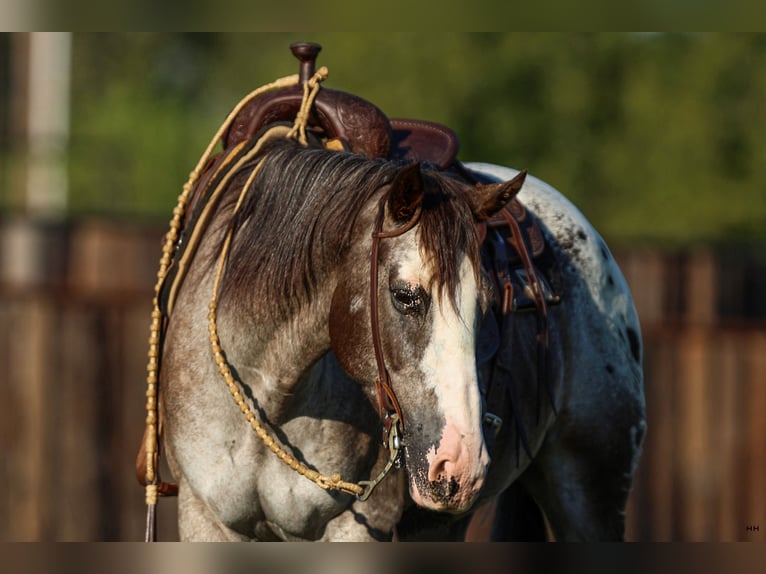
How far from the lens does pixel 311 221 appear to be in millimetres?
3545

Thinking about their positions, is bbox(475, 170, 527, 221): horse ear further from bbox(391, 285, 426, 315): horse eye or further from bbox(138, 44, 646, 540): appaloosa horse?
bbox(391, 285, 426, 315): horse eye

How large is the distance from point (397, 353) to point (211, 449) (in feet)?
2.48

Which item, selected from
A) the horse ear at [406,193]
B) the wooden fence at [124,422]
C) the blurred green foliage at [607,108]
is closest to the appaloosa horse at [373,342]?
the horse ear at [406,193]

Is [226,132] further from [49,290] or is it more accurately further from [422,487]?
[49,290]

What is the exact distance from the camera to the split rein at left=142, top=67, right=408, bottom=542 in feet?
10.9

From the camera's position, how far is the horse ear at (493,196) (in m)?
3.40

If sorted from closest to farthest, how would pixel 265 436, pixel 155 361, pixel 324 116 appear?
pixel 265 436, pixel 155 361, pixel 324 116

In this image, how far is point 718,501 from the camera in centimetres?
907

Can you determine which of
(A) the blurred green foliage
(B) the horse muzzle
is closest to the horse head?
(B) the horse muzzle

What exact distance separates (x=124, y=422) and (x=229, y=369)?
532cm

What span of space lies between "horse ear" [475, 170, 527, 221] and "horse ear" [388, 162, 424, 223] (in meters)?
0.20

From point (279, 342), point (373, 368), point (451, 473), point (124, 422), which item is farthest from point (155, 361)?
point (124, 422)

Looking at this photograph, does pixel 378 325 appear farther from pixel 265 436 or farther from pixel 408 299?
pixel 265 436

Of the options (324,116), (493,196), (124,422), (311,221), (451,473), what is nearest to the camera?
(451,473)
